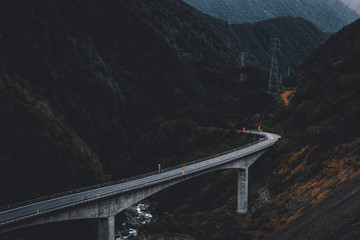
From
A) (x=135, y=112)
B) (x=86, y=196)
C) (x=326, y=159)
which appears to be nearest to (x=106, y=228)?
(x=86, y=196)

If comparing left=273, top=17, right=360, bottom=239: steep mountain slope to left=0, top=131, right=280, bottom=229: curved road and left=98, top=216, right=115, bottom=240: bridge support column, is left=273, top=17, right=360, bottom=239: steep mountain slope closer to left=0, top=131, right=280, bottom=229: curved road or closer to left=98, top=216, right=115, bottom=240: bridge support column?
left=0, top=131, right=280, bottom=229: curved road

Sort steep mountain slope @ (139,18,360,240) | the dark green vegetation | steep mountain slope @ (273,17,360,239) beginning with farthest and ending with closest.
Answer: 1. the dark green vegetation
2. steep mountain slope @ (139,18,360,240)
3. steep mountain slope @ (273,17,360,239)

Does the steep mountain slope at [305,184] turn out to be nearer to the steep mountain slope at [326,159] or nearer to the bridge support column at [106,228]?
the steep mountain slope at [326,159]

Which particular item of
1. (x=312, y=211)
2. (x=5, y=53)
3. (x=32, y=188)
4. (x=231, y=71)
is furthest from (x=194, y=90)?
(x=312, y=211)

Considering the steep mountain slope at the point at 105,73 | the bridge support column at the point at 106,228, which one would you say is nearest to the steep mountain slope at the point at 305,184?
the bridge support column at the point at 106,228

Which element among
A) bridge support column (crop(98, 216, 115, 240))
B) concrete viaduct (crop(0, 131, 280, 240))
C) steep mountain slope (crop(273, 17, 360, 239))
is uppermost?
steep mountain slope (crop(273, 17, 360, 239))

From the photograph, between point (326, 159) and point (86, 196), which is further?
point (326, 159)

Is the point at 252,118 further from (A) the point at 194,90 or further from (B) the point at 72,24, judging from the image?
(B) the point at 72,24

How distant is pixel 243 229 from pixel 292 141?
2129 cm

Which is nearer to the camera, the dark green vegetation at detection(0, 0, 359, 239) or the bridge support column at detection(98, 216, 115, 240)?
the bridge support column at detection(98, 216, 115, 240)

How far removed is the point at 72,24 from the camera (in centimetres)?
12456

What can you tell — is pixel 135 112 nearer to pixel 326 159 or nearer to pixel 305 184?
pixel 326 159

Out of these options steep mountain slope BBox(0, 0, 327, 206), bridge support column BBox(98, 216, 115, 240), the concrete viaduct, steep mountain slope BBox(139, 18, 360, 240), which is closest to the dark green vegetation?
steep mountain slope BBox(139, 18, 360, 240)

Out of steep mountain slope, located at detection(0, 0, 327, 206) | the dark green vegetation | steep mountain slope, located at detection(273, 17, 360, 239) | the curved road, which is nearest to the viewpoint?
steep mountain slope, located at detection(273, 17, 360, 239)
